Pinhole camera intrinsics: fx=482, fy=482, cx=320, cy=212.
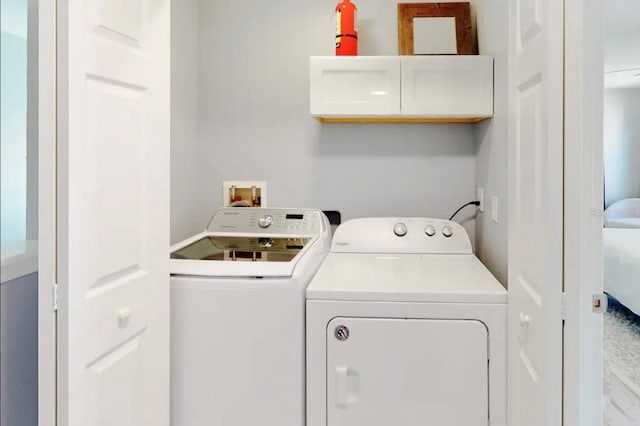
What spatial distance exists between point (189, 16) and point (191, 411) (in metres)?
2.01

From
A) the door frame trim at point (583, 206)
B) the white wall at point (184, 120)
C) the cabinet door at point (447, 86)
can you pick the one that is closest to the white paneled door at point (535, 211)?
the door frame trim at point (583, 206)

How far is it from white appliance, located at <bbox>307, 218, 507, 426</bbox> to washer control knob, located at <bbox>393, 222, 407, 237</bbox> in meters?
0.70

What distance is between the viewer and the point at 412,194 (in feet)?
8.78

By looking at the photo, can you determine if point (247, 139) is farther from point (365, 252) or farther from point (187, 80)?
point (365, 252)

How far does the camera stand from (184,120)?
2611 mm

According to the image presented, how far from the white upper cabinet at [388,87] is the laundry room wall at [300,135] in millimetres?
353

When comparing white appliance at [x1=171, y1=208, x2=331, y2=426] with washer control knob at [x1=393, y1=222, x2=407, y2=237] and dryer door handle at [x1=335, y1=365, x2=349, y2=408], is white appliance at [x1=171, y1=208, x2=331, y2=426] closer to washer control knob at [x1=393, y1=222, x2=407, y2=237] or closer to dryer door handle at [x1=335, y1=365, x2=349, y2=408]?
dryer door handle at [x1=335, y1=365, x2=349, y2=408]

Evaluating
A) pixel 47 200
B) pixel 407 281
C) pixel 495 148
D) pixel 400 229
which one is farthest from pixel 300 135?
pixel 47 200

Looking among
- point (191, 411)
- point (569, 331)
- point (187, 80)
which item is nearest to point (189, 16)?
point (187, 80)

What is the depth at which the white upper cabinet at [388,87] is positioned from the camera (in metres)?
2.29

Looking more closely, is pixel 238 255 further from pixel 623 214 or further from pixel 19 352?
pixel 623 214

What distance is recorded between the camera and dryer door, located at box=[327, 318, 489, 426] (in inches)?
64.9

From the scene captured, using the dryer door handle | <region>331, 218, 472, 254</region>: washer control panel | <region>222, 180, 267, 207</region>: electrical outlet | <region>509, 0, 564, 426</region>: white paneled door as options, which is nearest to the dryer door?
the dryer door handle

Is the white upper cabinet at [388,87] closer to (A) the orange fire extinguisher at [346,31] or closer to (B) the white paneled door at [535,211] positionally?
(A) the orange fire extinguisher at [346,31]
